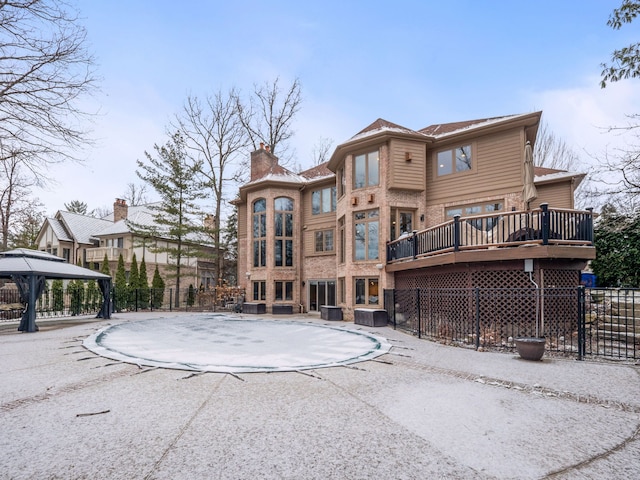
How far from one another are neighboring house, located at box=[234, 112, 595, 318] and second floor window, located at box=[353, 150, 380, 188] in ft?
0.16

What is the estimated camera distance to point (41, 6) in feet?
23.2

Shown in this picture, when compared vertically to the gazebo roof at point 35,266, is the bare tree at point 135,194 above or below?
above

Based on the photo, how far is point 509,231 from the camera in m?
9.78

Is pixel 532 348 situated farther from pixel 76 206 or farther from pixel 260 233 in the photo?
pixel 76 206

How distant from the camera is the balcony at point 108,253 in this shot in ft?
91.6

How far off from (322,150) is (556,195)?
69.8ft

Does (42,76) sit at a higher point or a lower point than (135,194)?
lower

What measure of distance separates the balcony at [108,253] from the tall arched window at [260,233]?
14.3 metres

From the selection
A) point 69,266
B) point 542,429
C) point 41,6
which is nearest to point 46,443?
point 542,429

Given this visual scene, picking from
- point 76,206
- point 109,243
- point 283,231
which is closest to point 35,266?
point 283,231

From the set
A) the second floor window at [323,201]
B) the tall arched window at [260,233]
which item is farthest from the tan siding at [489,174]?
the tall arched window at [260,233]

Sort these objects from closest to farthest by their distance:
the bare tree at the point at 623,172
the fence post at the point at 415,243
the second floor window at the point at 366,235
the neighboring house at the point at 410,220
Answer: the bare tree at the point at 623,172 < the neighboring house at the point at 410,220 < the fence post at the point at 415,243 < the second floor window at the point at 366,235

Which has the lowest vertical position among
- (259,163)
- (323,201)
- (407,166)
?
(323,201)

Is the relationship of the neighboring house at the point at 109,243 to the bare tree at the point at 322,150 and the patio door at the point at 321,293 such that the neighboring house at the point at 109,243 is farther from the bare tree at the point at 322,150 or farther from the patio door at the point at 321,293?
the bare tree at the point at 322,150
